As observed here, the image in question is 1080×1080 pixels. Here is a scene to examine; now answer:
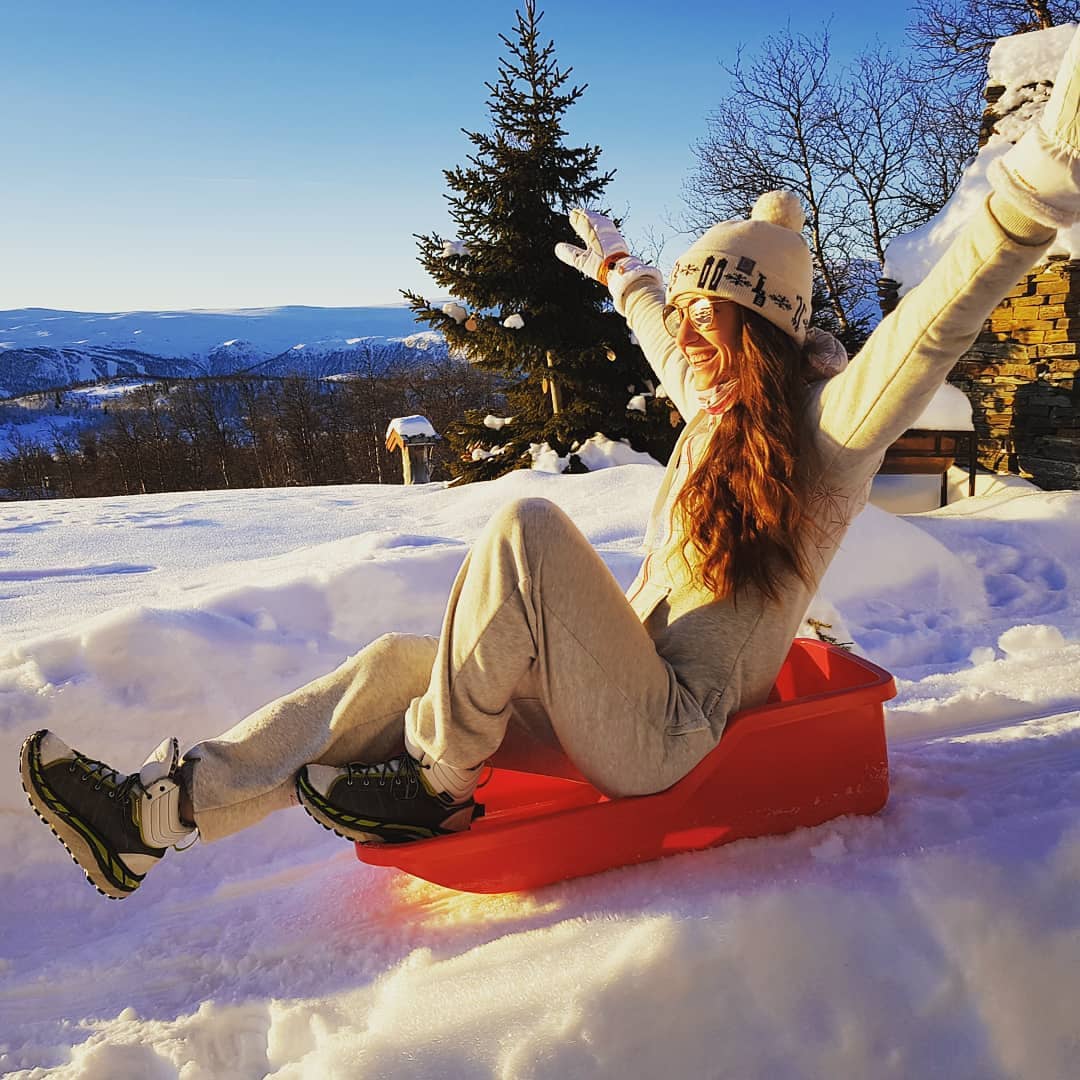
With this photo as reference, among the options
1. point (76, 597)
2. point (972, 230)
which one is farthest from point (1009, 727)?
point (76, 597)

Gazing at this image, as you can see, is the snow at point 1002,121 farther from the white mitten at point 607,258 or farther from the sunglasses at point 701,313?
the sunglasses at point 701,313

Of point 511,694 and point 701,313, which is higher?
point 701,313

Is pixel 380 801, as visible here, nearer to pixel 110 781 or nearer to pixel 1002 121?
pixel 110 781

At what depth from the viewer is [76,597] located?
3676 mm

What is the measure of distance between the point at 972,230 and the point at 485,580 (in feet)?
3.22

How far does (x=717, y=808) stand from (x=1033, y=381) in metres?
7.98

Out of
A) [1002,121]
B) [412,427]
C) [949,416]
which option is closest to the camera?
[949,416]

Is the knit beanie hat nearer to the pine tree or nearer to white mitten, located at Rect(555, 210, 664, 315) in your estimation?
white mitten, located at Rect(555, 210, 664, 315)

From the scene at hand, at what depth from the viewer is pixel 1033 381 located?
784cm

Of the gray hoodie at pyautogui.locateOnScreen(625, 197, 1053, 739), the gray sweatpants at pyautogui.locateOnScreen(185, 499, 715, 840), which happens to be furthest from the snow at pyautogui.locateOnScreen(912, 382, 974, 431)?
the gray sweatpants at pyautogui.locateOnScreen(185, 499, 715, 840)

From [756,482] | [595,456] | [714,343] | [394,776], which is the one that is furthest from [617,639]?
[595,456]

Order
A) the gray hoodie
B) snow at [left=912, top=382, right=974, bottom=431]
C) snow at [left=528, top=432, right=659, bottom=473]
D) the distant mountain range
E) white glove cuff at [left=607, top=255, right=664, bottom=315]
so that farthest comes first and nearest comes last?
1. the distant mountain range
2. snow at [left=528, top=432, right=659, bottom=473]
3. snow at [left=912, top=382, right=974, bottom=431]
4. white glove cuff at [left=607, top=255, right=664, bottom=315]
5. the gray hoodie

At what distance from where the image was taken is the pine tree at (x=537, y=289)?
966cm

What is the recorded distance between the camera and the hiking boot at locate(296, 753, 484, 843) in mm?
1488
